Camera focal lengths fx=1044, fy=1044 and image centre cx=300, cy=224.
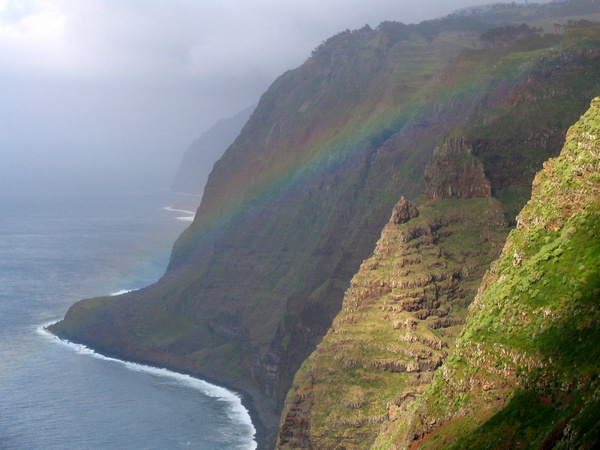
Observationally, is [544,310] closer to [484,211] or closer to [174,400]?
[484,211]

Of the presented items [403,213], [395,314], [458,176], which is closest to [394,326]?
[395,314]

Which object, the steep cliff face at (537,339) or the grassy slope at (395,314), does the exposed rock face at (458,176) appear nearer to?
the grassy slope at (395,314)

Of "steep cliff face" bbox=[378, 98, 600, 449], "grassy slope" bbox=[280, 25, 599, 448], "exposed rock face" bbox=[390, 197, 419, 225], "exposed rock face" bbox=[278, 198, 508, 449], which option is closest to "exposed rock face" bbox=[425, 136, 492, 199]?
"grassy slope" bbox=[280, 25, 599, 448]

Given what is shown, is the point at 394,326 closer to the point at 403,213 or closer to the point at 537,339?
the point at 403,213

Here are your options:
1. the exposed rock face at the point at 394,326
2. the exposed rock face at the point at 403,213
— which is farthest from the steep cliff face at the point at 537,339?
the exposed rock face at the point at 403,213

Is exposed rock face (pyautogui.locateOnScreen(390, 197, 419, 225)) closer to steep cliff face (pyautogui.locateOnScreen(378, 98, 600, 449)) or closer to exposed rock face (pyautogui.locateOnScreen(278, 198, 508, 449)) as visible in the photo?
exposed rock face (pyautogui.locateOnScreen(278, 198, 508, 449))
